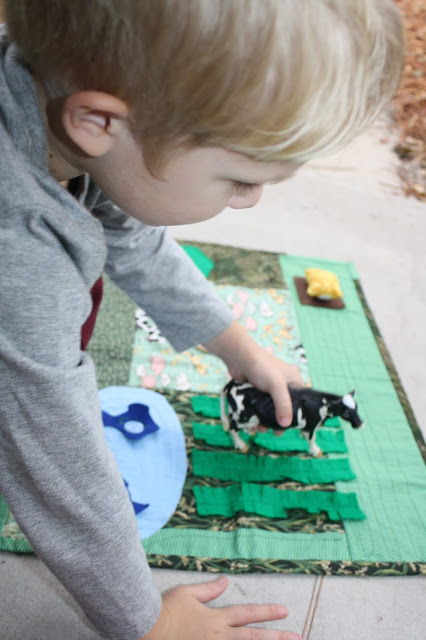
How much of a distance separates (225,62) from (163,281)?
1.57 feet

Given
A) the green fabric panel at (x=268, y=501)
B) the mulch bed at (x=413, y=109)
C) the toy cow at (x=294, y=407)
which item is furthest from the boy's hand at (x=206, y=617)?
the mulch bed at (x=413, y=109)

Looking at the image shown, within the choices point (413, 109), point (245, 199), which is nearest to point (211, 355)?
point (245, 199)

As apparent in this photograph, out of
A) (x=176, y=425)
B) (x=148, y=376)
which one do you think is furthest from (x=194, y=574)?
(x=148, y=376)

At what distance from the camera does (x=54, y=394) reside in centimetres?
47

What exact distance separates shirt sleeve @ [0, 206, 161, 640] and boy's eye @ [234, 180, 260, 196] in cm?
14

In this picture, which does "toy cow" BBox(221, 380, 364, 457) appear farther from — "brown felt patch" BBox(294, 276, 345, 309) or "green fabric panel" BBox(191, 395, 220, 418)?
"brown felt patch" BBox(294, 276, 345, 309)

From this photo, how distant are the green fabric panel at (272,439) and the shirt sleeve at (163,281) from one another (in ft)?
0.68

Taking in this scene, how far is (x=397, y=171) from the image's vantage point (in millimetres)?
2062

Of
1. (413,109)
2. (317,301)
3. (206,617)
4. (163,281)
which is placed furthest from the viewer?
(413,109)

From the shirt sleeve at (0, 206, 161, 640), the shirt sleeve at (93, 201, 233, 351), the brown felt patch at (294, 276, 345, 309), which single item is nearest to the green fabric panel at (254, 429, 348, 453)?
the shirt sleeve at (93, 201, 233, 351)

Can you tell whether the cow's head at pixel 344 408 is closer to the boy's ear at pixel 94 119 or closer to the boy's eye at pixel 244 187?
the boy's eye at pixel 244 187

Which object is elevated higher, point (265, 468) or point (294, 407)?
point (294, 407)

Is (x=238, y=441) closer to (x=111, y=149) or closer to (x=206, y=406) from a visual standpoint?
(x=206, y=406)

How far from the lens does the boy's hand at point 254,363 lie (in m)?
0.89
